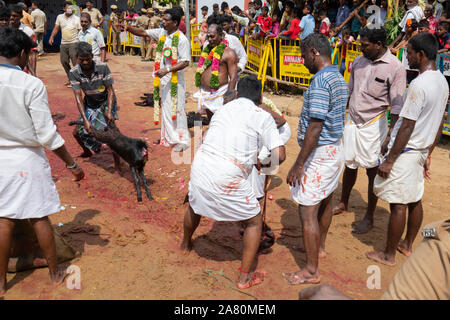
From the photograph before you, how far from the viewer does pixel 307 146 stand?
3432 millimetres

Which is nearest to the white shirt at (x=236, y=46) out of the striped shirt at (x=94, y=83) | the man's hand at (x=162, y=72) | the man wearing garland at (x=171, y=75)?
the man wearing garland at (x=171, y=75)

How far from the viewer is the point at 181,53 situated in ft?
21.8

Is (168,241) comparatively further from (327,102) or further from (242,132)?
(327,102)

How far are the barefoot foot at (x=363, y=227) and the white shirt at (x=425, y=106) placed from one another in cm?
133

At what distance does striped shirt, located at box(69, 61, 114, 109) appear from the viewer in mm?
5727

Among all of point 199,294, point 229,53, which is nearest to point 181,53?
point 229,53

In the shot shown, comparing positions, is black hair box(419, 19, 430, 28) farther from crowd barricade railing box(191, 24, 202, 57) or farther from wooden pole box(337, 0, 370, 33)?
crowd barricade railing box(191, 24, 202, 57)

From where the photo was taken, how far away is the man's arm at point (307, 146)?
337 centimetres

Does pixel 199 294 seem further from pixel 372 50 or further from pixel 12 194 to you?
pixel 372 50

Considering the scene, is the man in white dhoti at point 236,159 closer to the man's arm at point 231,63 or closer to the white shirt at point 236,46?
the man's arm at point 231,63

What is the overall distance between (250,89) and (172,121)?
3.86 meters

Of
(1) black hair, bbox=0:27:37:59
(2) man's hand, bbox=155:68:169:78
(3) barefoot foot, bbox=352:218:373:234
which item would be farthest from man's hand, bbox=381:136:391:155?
(2) man's hand, bbox=155:68:169:78

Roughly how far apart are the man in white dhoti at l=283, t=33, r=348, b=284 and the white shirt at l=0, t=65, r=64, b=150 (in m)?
2.12

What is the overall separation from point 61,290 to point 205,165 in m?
1.67
